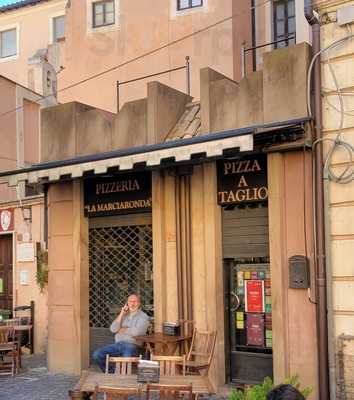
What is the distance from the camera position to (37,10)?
28516 millimetres

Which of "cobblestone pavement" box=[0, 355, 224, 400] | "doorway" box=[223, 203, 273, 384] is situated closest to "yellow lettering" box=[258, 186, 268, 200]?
"doorway" box=[223, 203, 273, 384]

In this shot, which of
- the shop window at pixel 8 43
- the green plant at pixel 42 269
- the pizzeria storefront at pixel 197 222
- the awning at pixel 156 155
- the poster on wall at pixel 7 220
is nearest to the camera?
the awning at pixel 156 155

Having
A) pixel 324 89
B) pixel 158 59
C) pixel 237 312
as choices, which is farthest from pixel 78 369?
pixel 158 59

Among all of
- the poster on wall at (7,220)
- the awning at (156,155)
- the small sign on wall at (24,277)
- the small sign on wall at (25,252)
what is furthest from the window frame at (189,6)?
the awning at (156,155)

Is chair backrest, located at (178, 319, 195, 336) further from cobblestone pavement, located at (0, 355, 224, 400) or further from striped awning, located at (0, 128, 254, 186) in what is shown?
striped awning, located at (0, 128, 254, 186)

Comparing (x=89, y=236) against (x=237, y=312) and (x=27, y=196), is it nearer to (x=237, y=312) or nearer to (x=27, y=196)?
(x=237, y=312)

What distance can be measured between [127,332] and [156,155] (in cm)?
272

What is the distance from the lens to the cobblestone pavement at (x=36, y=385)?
942 cm

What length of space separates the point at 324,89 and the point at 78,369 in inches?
232

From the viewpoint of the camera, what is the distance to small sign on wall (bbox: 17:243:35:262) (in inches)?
545

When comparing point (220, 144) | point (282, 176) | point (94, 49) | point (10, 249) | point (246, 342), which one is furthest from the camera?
point (94, 49)

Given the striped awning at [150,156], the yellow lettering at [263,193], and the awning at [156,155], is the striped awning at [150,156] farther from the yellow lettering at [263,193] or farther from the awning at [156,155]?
the yellow lettering at [263,193]

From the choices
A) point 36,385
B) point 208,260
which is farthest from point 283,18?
point 36,385

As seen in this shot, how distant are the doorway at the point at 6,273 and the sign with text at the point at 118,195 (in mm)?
4115
